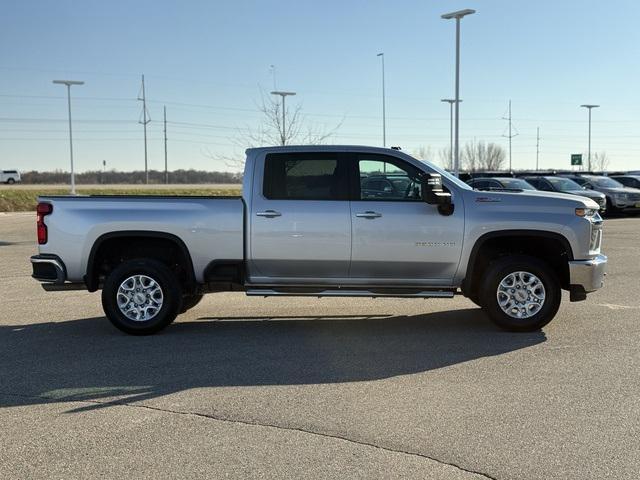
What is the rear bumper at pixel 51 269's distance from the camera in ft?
25.0

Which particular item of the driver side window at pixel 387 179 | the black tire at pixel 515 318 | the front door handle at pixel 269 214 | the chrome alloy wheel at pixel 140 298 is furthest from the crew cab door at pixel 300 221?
the black tire at pixel 515 318

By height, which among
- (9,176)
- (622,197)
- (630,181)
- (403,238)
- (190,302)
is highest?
(9,176)

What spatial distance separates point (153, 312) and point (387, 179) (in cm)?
294

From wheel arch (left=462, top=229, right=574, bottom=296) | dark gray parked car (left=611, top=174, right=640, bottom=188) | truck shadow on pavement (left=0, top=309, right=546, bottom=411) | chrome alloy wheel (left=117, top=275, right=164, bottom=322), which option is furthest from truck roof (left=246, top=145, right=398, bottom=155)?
dark gray parked car (left=611, top=174, right=640, bottom=188)

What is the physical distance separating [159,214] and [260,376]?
2.51 meters

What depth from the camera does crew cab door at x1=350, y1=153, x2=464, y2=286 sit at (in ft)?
24.7

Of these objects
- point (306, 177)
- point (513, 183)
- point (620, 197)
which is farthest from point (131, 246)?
point (620, 197)

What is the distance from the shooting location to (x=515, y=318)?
7.61 m

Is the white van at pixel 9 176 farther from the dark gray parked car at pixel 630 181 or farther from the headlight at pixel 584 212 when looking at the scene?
the headlight at pixel 584 212

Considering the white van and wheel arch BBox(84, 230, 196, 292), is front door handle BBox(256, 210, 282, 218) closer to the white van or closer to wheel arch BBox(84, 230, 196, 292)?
wheel arch BBox(84, 230, 196, 292)

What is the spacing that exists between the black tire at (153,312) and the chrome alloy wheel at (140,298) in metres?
0.03

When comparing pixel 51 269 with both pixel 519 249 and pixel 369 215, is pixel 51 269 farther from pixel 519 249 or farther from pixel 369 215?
pixel 519 249

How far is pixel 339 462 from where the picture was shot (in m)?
4.12

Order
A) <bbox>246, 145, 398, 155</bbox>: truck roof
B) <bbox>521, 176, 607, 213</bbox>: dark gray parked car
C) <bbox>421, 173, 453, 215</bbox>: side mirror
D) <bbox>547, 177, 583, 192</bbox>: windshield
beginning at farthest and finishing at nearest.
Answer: <bbox>547, 177, 583, 192</bbox>: windshield, <bbox>521, 176, 607, 213</bbox>: dark gray parked car, <bbox>246, 145, 398, 155</bbox>: truck roof, <bbox>421, 173, 453, 215</bbox>: side mirror
